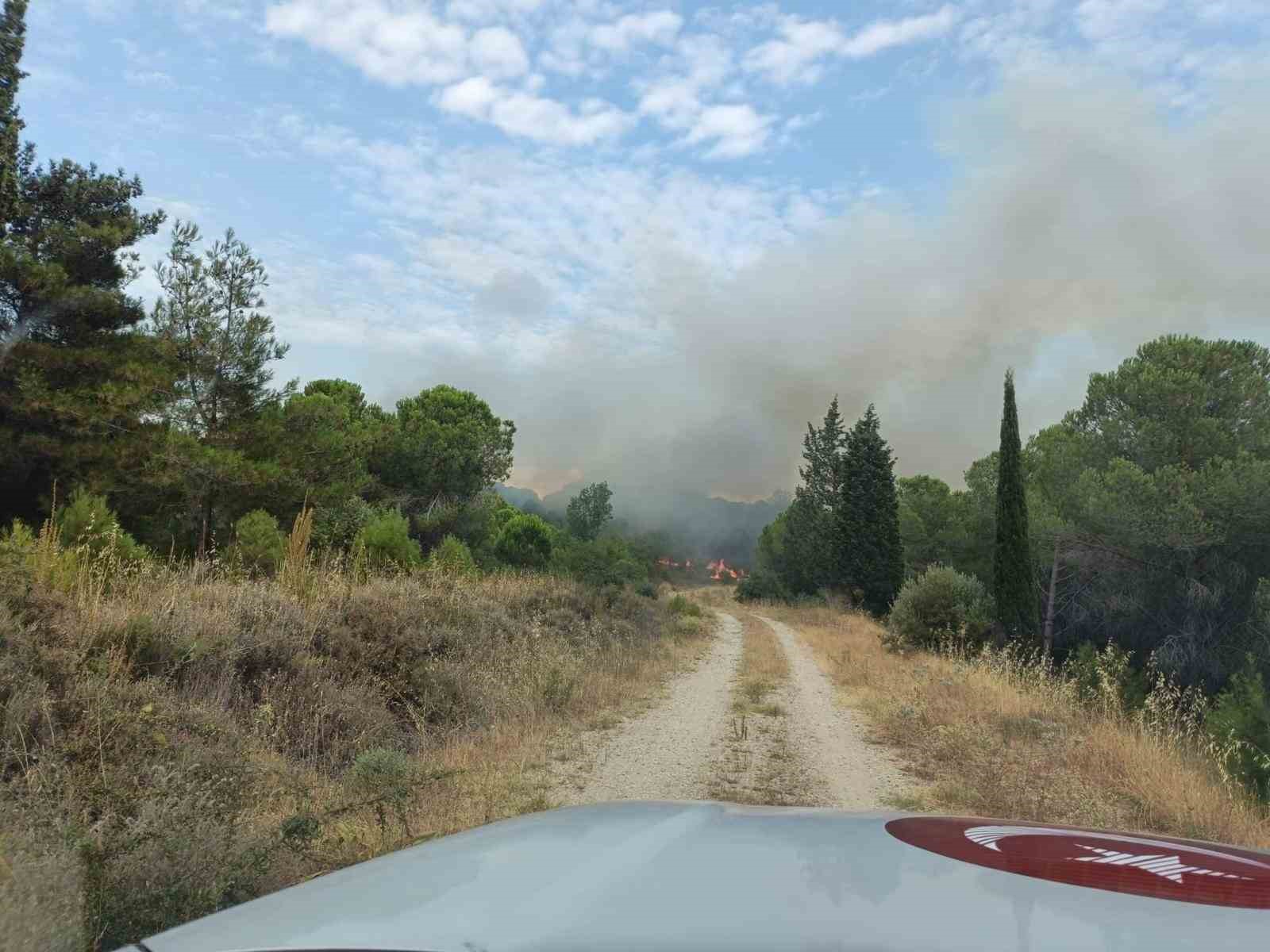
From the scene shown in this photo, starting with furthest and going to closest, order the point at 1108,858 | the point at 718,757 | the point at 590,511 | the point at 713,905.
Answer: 1. the point at 590,511
2. the point at 718,757
3. the point at 1108,858
4. the point at 713,905

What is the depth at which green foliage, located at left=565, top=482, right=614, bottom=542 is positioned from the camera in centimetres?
6656

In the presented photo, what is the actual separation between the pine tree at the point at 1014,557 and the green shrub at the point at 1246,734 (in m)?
12.5

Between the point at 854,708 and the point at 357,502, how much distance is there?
17.7m

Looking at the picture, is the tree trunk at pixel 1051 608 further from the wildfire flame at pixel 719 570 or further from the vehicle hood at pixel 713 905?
the wildfire flame at pixel 719 570

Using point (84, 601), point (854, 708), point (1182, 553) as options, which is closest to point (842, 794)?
point (854, 708)

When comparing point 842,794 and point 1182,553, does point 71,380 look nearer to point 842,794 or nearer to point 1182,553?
point 842,794

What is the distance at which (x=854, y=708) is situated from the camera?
10.8 meters

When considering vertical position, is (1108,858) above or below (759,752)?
above

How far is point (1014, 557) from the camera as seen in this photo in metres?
27.3

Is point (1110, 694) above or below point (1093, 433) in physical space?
below

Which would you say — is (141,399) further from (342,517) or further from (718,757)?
(718,757)

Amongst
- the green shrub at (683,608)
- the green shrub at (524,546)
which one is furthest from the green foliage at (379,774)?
the green shrub at (524,546)

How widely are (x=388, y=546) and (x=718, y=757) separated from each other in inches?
326

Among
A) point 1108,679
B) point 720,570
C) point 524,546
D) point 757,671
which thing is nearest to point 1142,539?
point 757,671
